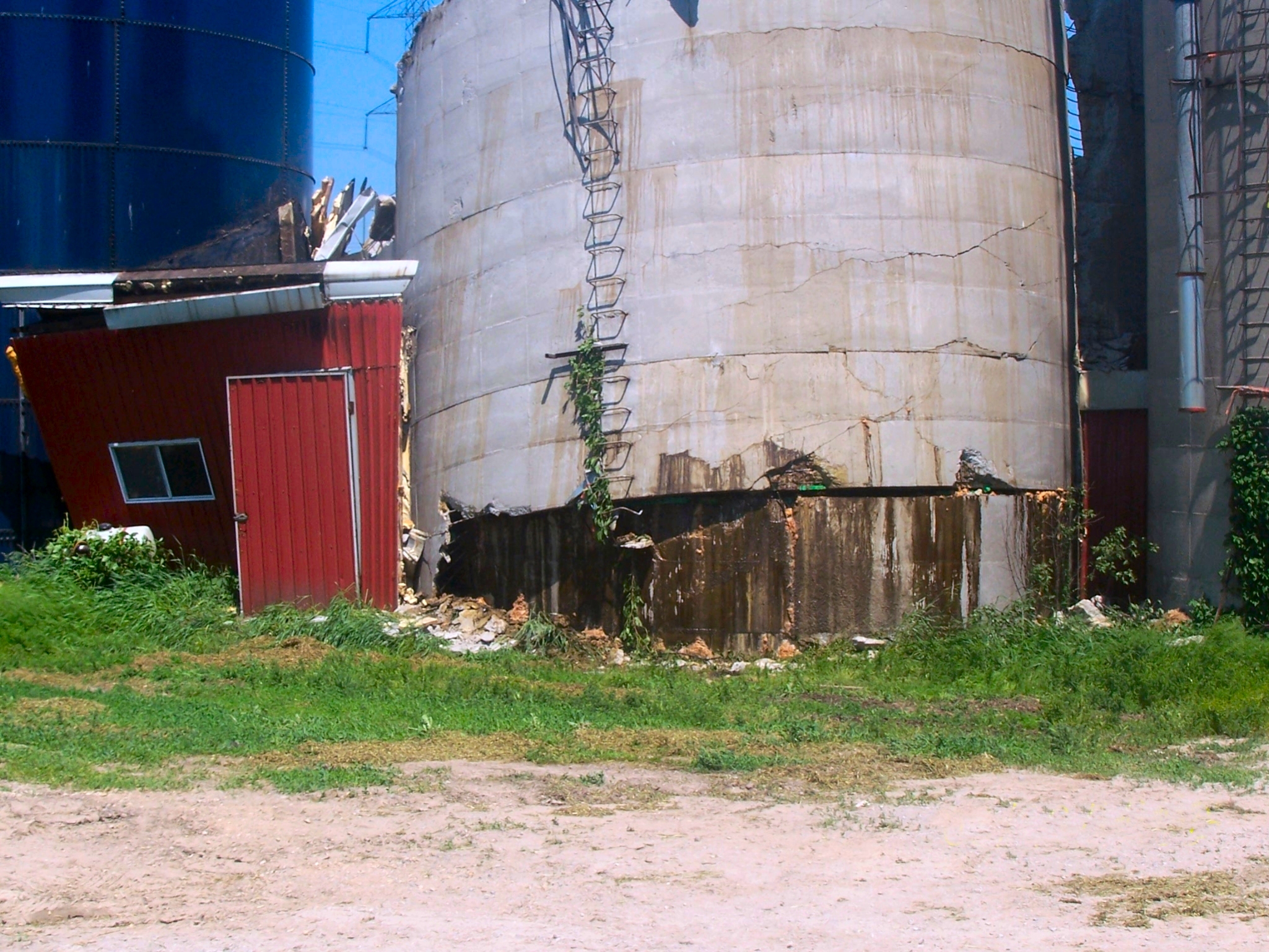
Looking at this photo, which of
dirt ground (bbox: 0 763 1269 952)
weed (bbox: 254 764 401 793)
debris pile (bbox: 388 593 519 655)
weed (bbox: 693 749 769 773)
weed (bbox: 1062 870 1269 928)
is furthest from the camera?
debris pile (bbox: 388 593 519 655)

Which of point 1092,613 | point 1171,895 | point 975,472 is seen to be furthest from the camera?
point 1092,613

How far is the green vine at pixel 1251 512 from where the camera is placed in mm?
13164

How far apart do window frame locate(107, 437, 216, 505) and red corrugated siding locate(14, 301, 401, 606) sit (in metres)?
0.05

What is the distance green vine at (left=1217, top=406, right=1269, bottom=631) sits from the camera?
13164 millimetres

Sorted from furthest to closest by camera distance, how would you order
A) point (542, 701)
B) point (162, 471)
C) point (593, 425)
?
point (162, 471) → point (593, 425) → point (542, 701)

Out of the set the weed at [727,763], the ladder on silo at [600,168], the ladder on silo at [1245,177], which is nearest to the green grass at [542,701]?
the weed at [727,763]

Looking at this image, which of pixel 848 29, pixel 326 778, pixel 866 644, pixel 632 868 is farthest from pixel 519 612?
pixel 632 868

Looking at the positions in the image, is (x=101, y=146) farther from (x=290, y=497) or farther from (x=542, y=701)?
(x=542, y=701)

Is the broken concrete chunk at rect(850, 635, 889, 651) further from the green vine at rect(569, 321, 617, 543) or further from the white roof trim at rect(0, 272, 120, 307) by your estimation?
the white roof trim at rect(0, 272, 120, 307)

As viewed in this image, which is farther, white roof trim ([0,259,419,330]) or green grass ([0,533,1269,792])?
white roof trim ([0,259,419,330])

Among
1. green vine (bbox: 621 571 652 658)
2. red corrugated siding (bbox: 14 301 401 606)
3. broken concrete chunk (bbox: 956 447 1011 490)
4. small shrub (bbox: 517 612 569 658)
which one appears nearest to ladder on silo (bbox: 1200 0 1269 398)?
broken concrete chunk (bbox: 956 447 1011 490)

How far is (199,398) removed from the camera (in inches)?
616

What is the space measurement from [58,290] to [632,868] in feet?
37.8

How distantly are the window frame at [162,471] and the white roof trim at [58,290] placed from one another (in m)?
1.85
